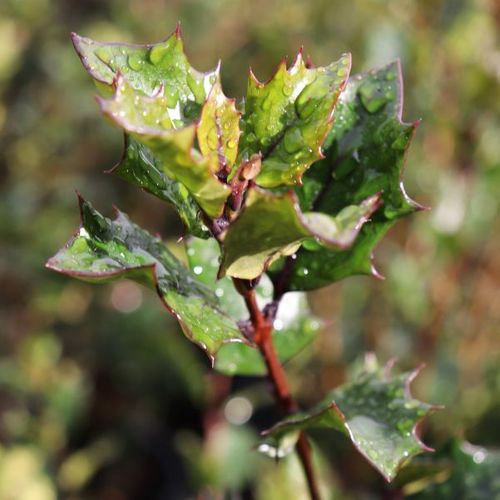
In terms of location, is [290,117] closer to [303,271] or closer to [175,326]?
[303,271]

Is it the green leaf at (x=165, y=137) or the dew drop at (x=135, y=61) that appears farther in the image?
the dew drop at (x=135, y=61)

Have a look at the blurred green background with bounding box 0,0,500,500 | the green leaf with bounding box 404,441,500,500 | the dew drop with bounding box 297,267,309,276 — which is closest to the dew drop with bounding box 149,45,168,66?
the dew drop with bounding box 297,267,309,276

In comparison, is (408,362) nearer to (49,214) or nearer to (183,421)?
(183,421)

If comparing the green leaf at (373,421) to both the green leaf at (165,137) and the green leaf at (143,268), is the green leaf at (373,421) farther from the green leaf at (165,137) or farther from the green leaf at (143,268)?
the green leaf at (165,137)

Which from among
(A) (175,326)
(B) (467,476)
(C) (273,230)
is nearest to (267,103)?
(C) (273,230)

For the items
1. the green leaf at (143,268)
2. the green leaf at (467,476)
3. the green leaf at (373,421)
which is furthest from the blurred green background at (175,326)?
the green leaf at (143,268)

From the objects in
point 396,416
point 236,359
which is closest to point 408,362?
point 236,359

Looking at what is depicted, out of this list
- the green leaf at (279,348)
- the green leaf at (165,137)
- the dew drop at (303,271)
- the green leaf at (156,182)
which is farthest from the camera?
the green leaf at (279,348)
